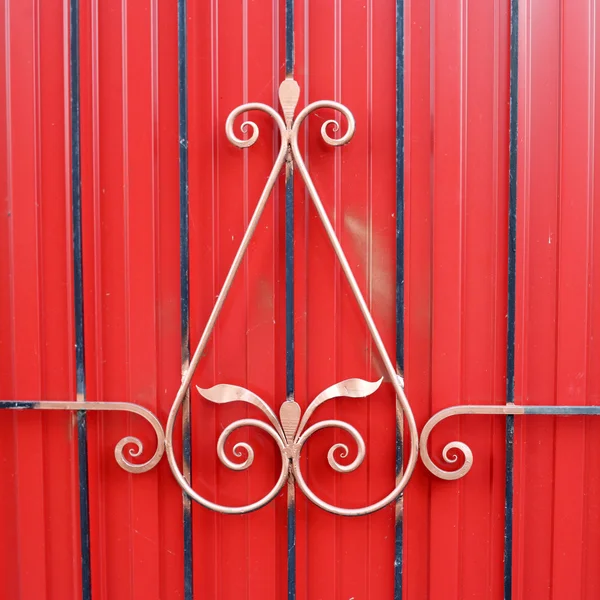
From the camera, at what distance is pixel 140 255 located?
75 centimetres

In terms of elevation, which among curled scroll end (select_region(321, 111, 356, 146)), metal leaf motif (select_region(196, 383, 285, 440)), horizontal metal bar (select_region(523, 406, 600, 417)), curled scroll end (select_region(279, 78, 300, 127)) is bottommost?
horizontal metal bar (select_region(523, 406, 600, 417))

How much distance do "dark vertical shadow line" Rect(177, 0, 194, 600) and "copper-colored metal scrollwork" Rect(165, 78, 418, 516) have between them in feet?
0.08

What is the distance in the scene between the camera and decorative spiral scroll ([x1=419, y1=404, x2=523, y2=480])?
71 cm

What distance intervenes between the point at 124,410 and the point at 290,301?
0.99 feet

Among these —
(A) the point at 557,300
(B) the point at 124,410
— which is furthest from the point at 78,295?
(A) the point at 557,300

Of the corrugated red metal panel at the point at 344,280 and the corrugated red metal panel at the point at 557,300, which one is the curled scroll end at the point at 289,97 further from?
the corrugated red metal panel at the point at 557,300

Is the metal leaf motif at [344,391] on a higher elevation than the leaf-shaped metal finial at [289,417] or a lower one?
higher

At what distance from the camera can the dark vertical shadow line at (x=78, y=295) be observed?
2.39ft

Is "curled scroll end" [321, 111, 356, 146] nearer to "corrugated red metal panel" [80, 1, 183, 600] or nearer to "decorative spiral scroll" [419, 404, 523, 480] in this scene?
"corrugated red metal panel" [80, 1, 183, 600]

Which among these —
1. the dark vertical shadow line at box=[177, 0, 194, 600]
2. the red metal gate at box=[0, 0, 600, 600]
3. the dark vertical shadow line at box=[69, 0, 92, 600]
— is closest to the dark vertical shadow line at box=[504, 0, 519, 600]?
the red metal gate at box=[0, 0, 600, 600]

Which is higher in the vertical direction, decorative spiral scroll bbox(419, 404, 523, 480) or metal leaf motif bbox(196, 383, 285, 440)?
metal leaf motif bbox(196, 383, 285, 440)

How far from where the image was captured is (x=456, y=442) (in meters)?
0.72

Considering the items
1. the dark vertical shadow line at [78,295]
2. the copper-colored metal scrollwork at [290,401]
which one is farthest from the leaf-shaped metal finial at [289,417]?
the dark vertical shadow line at [78,295]

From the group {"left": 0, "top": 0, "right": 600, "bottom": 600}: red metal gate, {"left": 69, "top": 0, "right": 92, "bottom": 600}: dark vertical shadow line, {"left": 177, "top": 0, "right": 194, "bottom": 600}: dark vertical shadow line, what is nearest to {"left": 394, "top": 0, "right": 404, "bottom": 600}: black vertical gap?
{"left": 0, "top": 0, "right": 600, "bottom": 600}: red metal gate
